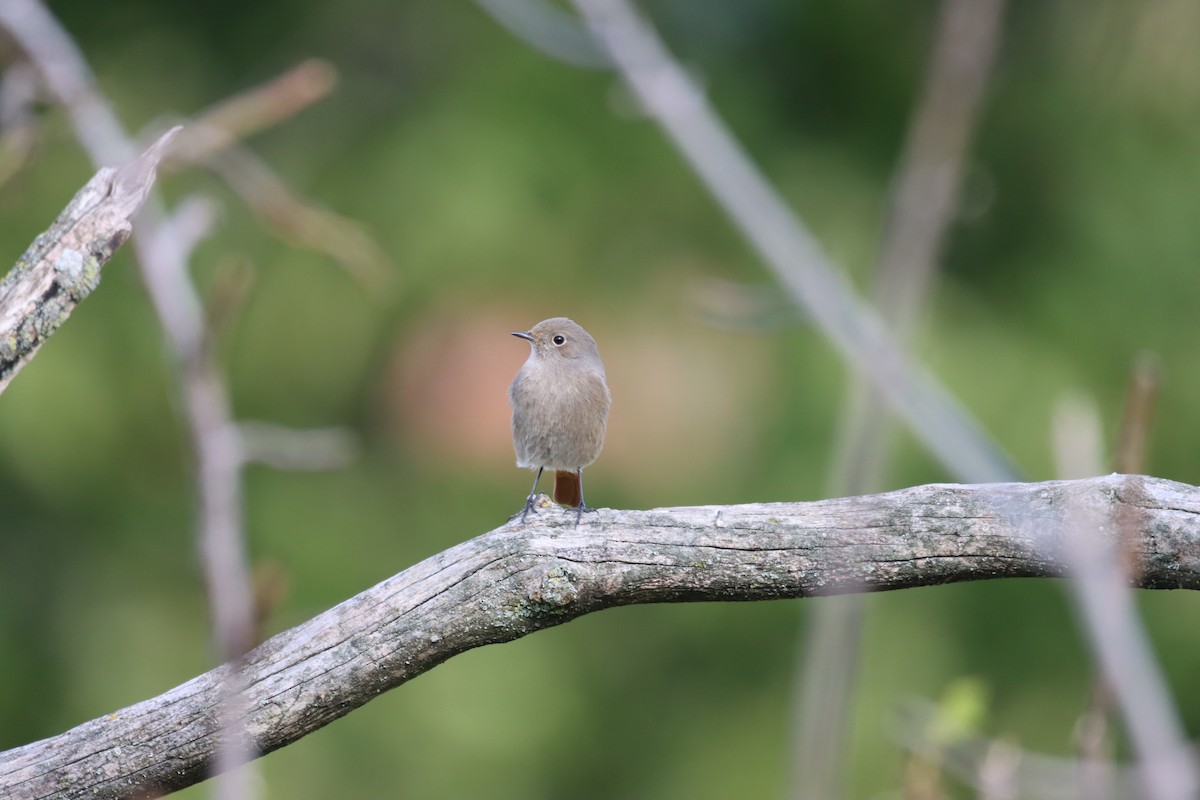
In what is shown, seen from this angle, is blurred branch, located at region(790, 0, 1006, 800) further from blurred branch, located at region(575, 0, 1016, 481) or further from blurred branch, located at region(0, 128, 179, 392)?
blurred branch, located at region(0, 128, 179, 392)

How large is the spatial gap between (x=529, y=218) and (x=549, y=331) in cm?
280

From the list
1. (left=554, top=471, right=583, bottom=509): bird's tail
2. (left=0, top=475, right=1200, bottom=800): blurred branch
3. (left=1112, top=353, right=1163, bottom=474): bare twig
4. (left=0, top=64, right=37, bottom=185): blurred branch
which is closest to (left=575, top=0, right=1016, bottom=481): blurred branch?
(left=1112, top=353, right=1163, bottom=474): bare twig

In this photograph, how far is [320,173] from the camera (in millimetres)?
6211

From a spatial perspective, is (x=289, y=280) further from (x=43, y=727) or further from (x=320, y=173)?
(x=43, y=727)

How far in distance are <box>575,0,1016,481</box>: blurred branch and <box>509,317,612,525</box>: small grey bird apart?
0.77m

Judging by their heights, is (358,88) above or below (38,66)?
above

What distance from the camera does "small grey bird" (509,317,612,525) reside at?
118 inches

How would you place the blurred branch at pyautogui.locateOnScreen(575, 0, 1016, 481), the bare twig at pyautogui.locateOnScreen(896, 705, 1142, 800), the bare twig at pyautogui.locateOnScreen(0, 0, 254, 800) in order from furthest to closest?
the bare twig at pyautogui.locateOnScreen(896, 705, 1142, 800)
the bare twig at pyautogui.locateOnScreen(0, 0, 254, 800)
the blurred branch at pyautogui.locateOnScreen(575, 0, 1016, 481)

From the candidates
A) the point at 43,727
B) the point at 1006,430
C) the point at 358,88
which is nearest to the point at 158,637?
the point at 43,727

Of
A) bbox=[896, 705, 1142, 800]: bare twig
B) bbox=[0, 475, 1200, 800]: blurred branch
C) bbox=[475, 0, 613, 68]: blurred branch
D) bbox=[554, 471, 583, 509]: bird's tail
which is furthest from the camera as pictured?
bbox=[475, 0, 613, 68]: blurred branch

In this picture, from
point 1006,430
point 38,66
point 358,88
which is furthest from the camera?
point 358,88

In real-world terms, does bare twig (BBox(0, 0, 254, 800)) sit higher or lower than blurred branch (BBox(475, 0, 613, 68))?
lower

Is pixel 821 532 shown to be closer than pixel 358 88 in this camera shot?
Yes

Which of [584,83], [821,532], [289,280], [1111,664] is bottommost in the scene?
[1111,664]
